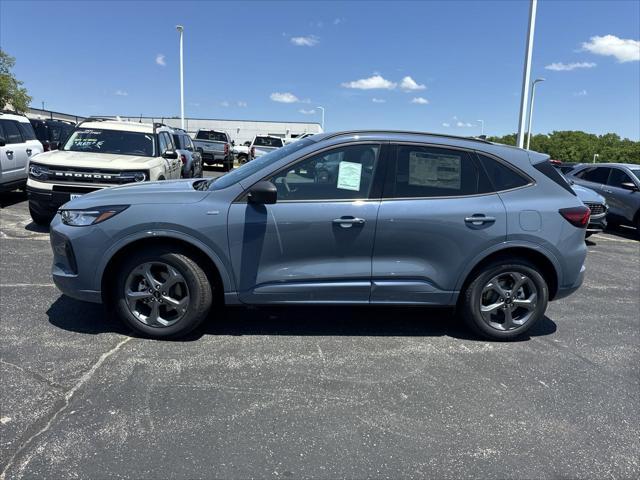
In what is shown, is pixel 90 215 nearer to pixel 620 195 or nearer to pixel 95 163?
pixel 95 163

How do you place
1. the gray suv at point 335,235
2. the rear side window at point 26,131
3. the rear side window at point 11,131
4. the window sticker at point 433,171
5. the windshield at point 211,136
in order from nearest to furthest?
1. the gray suv at point 335,235
2. the window sticker at point 433,171
3. the rear side window at point 11,131
4. the rear side window at point 26,131
5. the windshield at point 211,136

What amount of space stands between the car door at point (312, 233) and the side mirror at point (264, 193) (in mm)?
104

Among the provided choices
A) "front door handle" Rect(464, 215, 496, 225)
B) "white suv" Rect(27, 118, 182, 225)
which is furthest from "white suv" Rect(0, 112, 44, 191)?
"front door handle" Rect(464, 215, 496, 225)

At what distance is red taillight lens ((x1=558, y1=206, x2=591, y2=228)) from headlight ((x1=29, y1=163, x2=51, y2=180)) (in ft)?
23.4

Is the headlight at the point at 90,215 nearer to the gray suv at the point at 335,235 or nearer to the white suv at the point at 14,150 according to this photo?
the gray suv at the point at 335,235

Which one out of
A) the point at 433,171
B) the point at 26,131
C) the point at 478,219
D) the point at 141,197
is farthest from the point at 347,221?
the point at 26,131

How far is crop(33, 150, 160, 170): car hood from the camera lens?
7621 millimetres

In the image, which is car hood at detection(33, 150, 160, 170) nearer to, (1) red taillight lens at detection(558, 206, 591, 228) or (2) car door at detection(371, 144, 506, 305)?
(2) car door at detection(371, 144, 506, 305)

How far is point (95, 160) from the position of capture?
7.88 m

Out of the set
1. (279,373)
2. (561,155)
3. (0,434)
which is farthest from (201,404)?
(561,155)

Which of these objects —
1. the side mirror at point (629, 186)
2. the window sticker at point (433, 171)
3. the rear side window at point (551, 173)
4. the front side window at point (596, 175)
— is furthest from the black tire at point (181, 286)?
the front side window at point (596, 175)

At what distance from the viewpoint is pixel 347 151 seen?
4.16 meters

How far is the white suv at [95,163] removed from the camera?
24.9ft

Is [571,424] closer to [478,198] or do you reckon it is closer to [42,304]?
[478,198]
